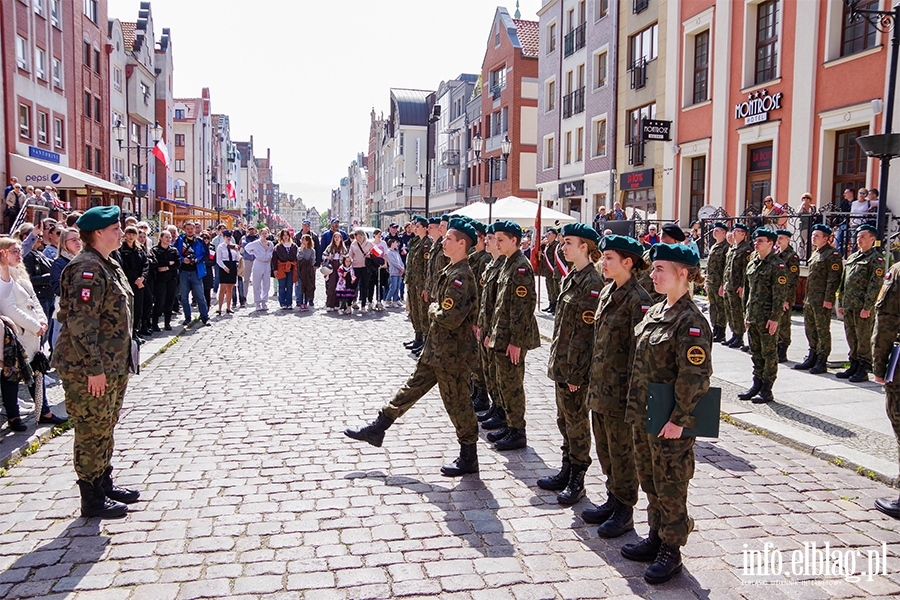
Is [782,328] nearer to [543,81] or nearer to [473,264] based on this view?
[473,264]

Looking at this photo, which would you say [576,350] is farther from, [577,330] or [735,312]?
[735,312]

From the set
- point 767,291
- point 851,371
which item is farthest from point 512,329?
point 851,371

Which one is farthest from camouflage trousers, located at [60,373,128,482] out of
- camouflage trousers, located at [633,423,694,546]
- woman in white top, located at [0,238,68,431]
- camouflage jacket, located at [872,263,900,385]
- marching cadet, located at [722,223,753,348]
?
marching cadet, located at [722,223,753,348]

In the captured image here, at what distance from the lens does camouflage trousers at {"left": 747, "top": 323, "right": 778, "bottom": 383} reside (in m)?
8.05

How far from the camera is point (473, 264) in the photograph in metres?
8.41

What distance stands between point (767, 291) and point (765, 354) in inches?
29.7

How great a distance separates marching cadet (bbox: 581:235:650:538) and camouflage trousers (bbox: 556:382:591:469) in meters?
0.46

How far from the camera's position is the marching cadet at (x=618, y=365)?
4.39 meters

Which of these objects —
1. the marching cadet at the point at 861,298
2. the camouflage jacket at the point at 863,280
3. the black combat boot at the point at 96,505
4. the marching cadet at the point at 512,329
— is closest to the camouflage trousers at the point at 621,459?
the marching cadet at the point at 512,329

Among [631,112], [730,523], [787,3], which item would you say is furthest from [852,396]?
[631,112]

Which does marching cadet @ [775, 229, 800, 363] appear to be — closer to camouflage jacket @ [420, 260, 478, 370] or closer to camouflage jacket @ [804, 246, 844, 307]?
camouflage jacket @ [804, 246, 844, 307]

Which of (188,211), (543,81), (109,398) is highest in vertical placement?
(543,81)

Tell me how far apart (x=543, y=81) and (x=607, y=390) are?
108 ft

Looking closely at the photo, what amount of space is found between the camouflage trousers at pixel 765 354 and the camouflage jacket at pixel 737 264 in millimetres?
3177
